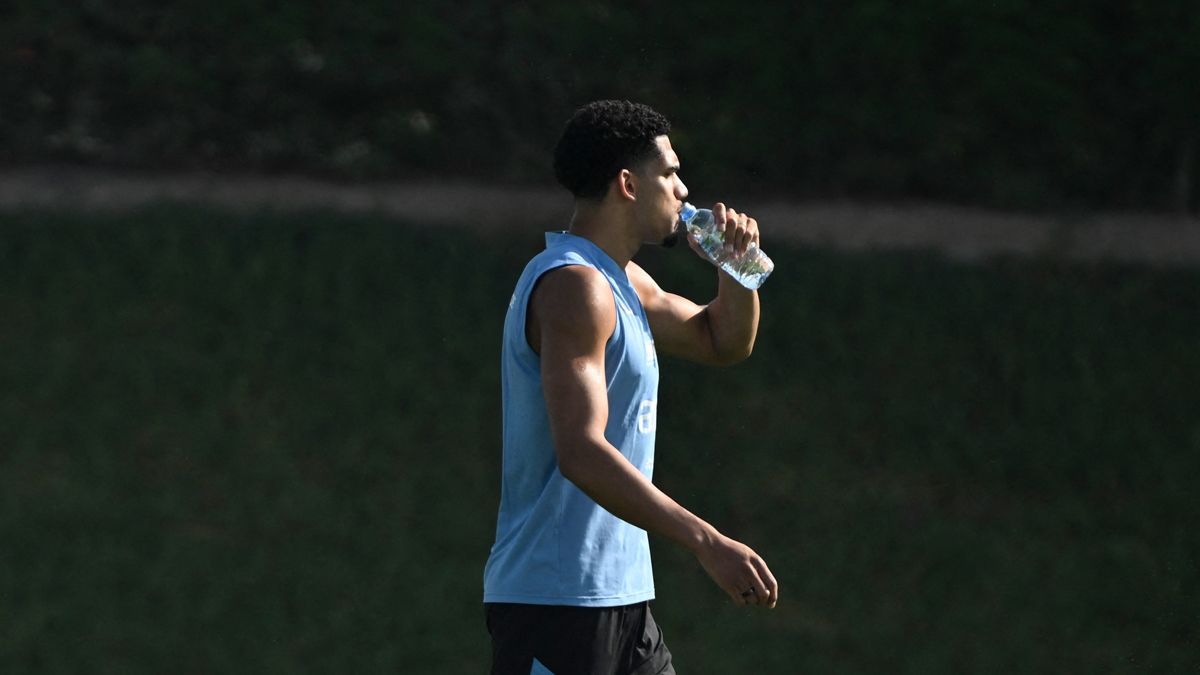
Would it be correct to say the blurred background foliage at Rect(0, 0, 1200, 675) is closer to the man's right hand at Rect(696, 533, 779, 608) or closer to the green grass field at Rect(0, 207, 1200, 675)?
the green grass field at Rect(0, 207, 1200, 675)

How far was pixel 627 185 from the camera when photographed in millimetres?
3555

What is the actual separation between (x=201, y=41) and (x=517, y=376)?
5.19 m

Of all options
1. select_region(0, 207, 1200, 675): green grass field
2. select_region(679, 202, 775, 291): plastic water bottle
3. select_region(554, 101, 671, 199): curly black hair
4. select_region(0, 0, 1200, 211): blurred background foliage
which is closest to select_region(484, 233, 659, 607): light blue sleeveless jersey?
select_region(554, 101, 671, 199): curly black hair

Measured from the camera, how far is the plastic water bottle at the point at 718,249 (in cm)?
368

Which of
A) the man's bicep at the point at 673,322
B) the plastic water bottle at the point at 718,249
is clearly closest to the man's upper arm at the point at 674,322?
the man's bicep at the point at 673,322

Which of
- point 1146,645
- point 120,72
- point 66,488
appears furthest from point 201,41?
point 1146,645

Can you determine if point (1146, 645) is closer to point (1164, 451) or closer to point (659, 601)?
point (1164, 451)

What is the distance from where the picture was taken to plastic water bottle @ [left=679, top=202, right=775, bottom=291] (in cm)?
368

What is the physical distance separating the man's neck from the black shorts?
2.39 ft

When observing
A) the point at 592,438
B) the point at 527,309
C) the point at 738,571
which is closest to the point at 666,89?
the point at 527,309

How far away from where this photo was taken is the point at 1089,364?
23.0 ft

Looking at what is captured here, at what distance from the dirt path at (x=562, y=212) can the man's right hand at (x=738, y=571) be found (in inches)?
184

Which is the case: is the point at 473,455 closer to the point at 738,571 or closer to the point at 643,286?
the point at 643,286

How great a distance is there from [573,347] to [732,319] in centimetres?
82
